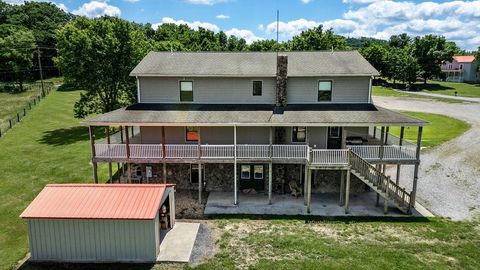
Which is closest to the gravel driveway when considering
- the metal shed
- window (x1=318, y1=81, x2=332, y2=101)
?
window (x1=318, y1=81, x2=332, y2=101)

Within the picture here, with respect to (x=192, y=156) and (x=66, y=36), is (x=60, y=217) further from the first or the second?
(x=66, y=36)

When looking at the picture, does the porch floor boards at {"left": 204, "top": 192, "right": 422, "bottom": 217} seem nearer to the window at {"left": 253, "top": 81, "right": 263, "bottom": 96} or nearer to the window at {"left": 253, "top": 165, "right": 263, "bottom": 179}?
the window at {"left": 253, "top": 165, "right": 263, "bottom": 179}

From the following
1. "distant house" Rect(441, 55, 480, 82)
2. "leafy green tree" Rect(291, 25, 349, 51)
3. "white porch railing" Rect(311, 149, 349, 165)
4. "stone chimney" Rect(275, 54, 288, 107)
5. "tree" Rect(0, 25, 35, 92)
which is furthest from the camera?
"distant house" Rect(441, 55, 480, 82)

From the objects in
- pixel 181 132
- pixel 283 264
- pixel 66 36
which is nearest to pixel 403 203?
pixel 283 264

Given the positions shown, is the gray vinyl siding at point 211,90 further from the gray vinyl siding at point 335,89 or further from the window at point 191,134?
the window at point 191,134

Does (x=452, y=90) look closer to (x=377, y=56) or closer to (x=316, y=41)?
(x=377, y=56)
